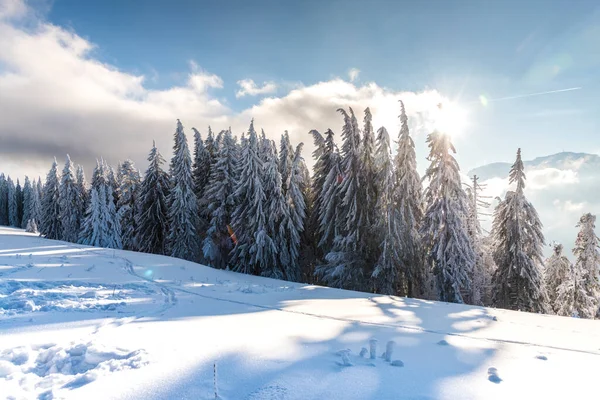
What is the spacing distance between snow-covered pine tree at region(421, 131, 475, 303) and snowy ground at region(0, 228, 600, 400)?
1110cm

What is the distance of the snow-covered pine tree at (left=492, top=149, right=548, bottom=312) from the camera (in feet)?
71.6

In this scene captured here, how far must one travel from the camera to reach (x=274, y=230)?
2581cm

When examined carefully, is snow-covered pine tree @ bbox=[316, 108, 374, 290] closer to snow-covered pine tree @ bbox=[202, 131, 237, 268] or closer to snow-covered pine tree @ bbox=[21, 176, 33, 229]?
snow-covered pine tree @ bbox=[202, 131, 237, 268]

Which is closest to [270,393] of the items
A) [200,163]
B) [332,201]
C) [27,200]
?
[332,201]

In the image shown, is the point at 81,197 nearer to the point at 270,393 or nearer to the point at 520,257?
the point at 520,257

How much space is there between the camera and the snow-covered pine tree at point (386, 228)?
2084 cm

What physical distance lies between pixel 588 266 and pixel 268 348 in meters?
30.1

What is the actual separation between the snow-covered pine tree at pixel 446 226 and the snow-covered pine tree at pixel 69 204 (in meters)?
49.6

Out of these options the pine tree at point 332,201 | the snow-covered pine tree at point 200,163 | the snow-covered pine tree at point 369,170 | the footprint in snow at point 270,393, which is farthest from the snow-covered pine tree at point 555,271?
the snow-covered pine tree at point 200,163

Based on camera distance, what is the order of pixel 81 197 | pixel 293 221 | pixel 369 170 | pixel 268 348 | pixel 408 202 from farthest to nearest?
pixel 81 197 → pixel 293 221 → pixel 369 170 → pixel 408 202 → pixel 268 348

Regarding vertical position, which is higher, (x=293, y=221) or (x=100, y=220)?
(x=293, y=221)

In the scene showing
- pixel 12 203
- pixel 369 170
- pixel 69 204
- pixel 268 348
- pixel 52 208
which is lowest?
pixel 268 348

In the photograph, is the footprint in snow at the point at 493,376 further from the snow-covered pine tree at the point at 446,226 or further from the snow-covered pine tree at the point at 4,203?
the snow-covered pine tree at the point at 4,203

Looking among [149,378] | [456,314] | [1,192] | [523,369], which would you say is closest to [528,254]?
[456,314]
